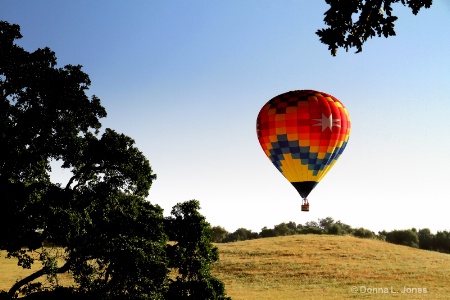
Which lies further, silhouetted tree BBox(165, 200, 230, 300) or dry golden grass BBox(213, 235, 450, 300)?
dry golden grass BBox(213, 235, 450, 300)

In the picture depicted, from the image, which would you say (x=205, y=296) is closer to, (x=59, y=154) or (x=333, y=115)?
(x=59, y=154)

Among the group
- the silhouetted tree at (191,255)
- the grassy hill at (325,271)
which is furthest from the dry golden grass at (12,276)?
the silhouetted tree at (191,255)

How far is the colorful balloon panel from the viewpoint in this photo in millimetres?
26828


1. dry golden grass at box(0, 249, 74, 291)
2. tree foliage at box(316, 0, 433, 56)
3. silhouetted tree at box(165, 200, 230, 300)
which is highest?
tree foliage at box(316, 0, 433, 56)

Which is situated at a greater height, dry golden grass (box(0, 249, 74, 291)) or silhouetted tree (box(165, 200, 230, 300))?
silhouetted tree (box(165, 200, 230, 300))

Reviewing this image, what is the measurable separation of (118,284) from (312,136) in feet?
51.4

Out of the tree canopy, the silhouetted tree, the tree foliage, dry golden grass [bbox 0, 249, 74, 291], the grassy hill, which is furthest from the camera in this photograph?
dry golden grass [bbox 0, 249, 74, 291]

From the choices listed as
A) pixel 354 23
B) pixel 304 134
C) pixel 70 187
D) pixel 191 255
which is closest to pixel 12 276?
pixel 191 255

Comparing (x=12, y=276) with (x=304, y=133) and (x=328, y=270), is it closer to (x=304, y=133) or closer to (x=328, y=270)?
(x=328, y=270)

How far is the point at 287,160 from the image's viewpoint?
28.2m

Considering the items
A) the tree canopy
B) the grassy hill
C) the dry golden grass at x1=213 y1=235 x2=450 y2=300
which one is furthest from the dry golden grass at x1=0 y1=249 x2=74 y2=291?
the tree canopy

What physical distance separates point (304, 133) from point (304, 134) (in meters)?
0.07

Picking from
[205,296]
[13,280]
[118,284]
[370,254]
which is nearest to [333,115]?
[205,296]

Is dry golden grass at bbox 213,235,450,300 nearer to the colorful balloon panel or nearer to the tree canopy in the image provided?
the colorful balloon panel
